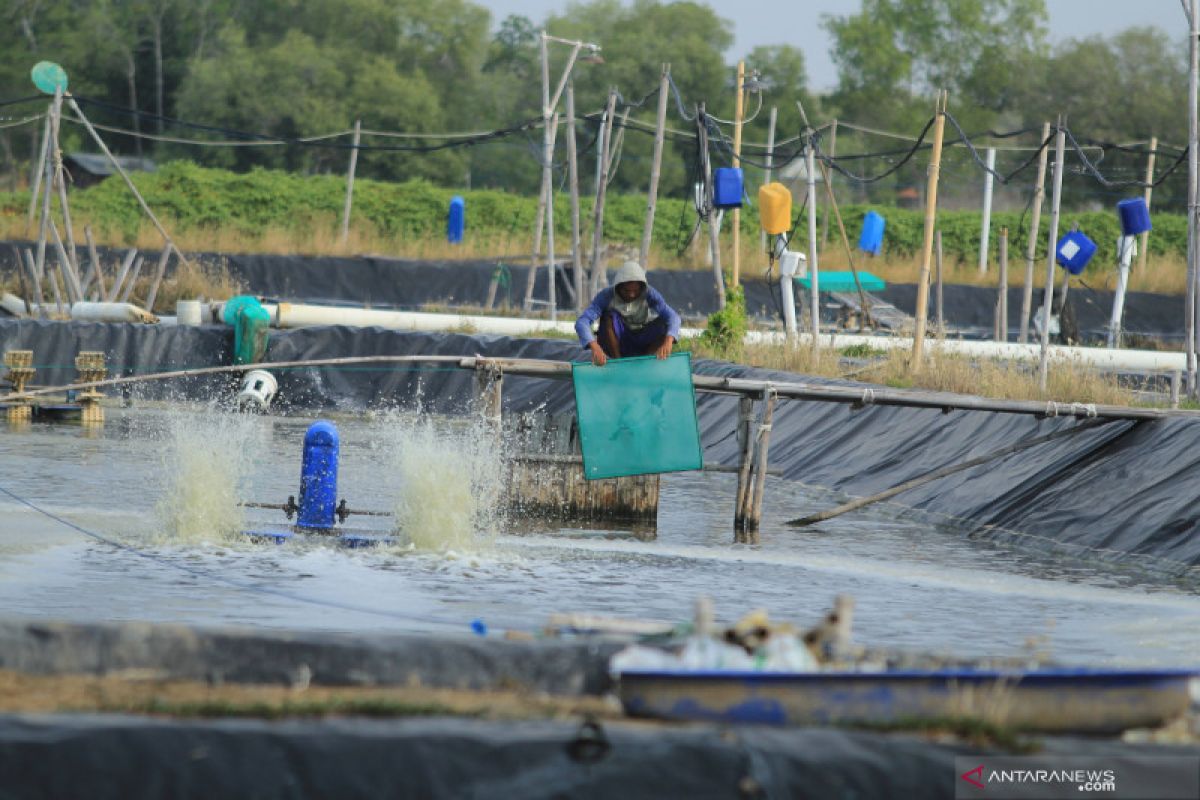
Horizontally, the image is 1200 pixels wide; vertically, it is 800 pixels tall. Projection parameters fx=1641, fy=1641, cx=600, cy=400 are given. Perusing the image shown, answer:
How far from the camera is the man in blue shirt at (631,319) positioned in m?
13.0

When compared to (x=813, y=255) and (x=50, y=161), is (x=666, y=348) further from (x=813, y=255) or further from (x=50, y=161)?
(x=50, y=161)

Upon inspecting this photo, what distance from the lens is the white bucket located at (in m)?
27.4

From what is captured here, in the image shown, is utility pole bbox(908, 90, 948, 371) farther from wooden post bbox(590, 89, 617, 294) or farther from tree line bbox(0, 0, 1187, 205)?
tree line bbox(0, 0, 1187, 205)

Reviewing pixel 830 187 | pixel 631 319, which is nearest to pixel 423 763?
pixel 631 319

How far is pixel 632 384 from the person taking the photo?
1312 cm

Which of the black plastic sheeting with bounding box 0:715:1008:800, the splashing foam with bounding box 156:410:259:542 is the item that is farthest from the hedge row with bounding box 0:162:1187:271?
the black plastic sheeting with bounding box 0:715:1008:800

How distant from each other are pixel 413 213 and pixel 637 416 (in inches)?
1286

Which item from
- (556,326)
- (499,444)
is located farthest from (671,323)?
(556,326)

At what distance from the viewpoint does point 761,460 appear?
571 inches

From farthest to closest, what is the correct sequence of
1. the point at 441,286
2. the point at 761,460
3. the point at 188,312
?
1. the point at 441,286
2. the point at 188,312
3. the point at 761,460

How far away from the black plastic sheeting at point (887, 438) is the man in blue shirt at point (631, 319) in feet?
11.7

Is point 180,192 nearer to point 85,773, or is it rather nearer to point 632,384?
point 632,384

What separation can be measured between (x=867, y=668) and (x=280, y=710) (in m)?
2.18

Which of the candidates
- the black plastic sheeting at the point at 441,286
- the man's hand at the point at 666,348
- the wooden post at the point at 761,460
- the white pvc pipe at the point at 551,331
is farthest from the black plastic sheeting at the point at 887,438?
the black plastic sheeting at the point at 441,286
